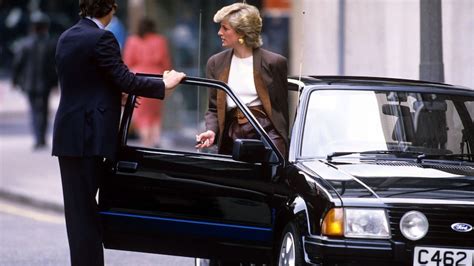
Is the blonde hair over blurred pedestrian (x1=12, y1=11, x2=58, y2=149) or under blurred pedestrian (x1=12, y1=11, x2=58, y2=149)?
over

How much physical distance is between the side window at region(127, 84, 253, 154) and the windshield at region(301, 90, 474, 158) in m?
11.9

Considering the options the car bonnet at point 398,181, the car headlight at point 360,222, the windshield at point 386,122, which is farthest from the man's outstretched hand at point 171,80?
the car headlight at point 360,222

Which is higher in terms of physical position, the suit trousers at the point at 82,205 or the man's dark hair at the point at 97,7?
the man's dark hair at the point at 97,7

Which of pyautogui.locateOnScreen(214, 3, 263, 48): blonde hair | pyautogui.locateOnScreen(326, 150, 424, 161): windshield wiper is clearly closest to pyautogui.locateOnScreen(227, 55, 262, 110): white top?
pyautogui.locateOnScreen(214, 3, 263, 48): blonde hair

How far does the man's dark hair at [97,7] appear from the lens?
808 cm

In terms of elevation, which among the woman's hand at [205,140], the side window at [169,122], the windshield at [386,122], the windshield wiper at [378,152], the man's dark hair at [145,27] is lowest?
the side window at [169,122]

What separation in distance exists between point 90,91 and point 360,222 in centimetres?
175

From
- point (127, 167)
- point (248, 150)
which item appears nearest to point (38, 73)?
point (127, 167)

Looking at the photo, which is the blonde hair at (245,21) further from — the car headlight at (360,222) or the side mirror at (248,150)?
the car headlight at (360,222)

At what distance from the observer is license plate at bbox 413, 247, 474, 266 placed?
7.15 metres

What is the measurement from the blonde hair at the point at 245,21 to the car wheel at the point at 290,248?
1.51 metres

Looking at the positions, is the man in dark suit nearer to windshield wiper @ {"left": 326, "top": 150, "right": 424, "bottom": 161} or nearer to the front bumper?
windshield wiper @ {"left": 326, "top": 150, "right": 424, "bottom": 161}

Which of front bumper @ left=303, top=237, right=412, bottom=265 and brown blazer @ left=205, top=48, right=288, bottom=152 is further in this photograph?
brown blazer @ left=205, top=48, right=288, bottom=152

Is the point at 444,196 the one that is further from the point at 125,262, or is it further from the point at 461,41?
the point at 461,41
